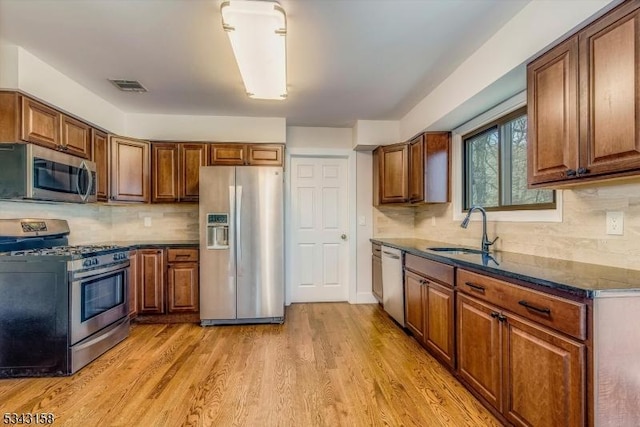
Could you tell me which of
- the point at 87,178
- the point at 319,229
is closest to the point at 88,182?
the point at 87,178

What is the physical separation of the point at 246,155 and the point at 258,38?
1.98 meters

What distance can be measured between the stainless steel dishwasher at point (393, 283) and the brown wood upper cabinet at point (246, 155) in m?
1.67

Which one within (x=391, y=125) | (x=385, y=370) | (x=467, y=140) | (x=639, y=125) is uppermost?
(x=391, y=125)

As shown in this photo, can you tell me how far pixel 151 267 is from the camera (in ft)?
11.6

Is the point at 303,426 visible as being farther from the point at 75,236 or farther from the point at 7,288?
the point at 75,236

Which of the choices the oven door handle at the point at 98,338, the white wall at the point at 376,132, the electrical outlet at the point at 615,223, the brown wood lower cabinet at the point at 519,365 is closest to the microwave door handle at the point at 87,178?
the oven door handle at the point at 98,338

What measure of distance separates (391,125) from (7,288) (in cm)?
403

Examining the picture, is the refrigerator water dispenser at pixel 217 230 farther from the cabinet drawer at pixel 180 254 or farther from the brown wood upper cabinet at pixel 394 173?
the brown wood upper cabinet at pixel 394 173

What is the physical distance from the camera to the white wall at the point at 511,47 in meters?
1.64

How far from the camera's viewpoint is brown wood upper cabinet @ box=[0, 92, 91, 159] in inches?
93.3

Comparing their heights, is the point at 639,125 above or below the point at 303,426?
above

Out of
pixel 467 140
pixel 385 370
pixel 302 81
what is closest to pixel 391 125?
pixel 467 140

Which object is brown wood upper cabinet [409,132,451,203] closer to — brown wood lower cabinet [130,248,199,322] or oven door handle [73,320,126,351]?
brown wood lower cabinet [130,248,199,322]

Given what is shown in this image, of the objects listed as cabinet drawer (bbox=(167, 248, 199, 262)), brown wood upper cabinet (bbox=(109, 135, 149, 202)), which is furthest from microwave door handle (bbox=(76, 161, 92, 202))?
cabinet drawer (bbox=(167, 248, 199, 262))
